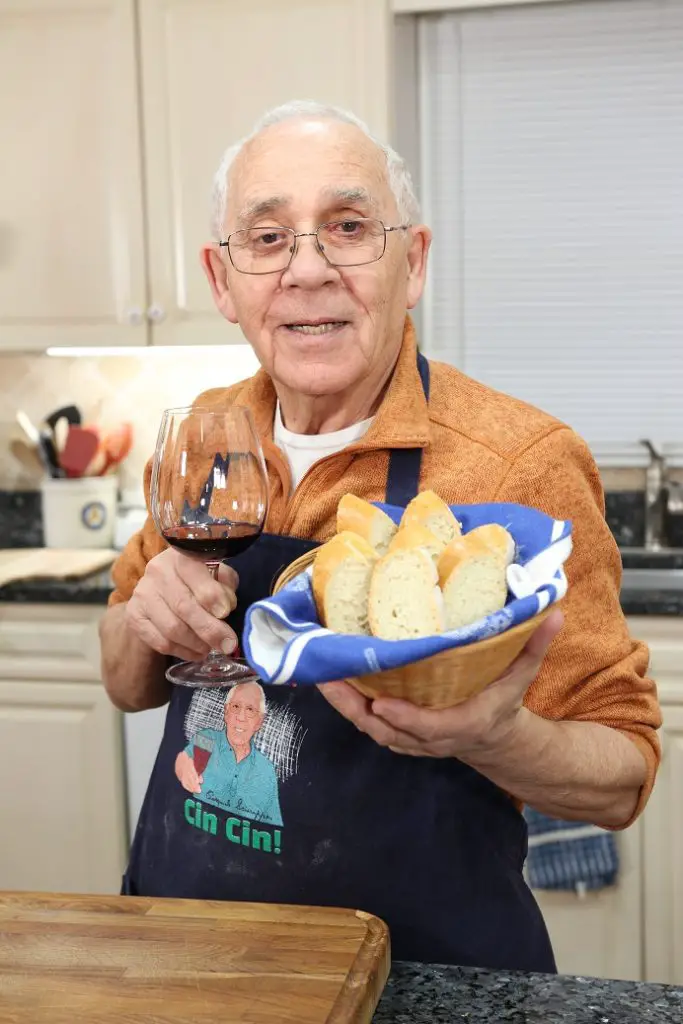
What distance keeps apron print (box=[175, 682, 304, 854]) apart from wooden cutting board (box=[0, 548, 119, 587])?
1.35 meters

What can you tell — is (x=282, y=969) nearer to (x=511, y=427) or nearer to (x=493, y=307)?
(x=511, y=427)

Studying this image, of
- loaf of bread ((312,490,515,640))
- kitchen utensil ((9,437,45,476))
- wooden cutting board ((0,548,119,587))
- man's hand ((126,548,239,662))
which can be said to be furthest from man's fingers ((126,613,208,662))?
kitchen utensil ((9,437,45,476))

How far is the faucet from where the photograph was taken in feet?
8.87

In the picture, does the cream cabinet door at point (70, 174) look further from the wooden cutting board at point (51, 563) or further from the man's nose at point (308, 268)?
the man's nose at point (308, 268)

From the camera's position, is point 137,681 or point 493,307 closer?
point 137,681

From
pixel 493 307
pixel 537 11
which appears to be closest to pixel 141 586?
pixel 493 307

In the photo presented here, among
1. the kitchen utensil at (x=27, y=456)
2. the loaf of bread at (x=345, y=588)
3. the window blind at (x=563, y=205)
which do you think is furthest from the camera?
the kitchen utensil at (x=27, y=456)

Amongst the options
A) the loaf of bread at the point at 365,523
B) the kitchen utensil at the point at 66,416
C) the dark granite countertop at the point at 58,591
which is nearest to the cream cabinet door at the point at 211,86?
the kitchen utensil at the point at 66,416

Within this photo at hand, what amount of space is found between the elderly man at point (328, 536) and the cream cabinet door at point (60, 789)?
3.97 ft

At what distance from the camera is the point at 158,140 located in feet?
8.23

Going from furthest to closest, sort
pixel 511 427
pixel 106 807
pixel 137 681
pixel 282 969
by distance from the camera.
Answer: pixel 106 807, pixel 137 681, pixel 511 427, pixel 282 969

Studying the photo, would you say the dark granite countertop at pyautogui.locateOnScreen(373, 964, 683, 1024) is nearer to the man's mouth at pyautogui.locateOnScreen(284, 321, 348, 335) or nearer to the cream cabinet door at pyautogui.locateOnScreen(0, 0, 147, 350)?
the man's mouth at pyautogui.locateOnScreen(284, 321, 348, 335)

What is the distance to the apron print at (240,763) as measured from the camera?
3.67 ft

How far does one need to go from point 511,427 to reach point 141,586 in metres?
0.40
